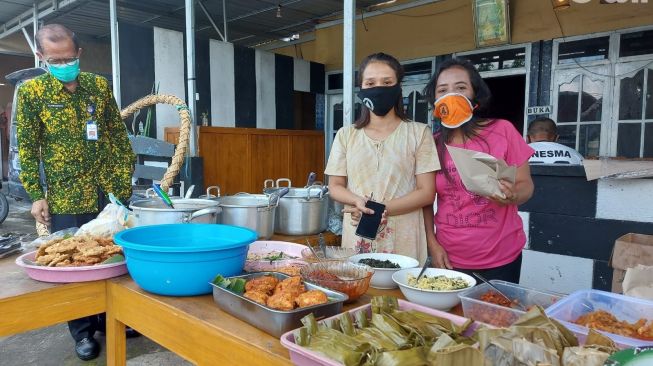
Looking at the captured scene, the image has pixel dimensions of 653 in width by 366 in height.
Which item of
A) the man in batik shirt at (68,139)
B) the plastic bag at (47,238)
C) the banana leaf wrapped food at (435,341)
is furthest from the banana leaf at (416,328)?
the man in batik shirt at (68,139)

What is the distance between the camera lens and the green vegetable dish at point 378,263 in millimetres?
1541

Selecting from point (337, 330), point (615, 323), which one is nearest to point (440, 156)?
point (615, 323)

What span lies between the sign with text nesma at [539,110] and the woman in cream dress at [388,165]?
4.48 metres

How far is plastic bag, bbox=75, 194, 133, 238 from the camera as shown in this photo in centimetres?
188

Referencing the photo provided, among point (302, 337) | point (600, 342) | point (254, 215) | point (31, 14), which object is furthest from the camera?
point (31, 14)

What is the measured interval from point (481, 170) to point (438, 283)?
439 millimetres

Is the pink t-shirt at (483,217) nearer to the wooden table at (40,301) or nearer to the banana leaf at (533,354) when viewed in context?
the banana leaf at (533,354)

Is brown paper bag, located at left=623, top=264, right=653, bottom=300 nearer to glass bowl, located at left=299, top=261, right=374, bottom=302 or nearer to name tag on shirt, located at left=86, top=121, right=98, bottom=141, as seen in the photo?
glass bowl, located at left=299, top=261, right=374, bottom=302

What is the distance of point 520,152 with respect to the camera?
1818 millimetres

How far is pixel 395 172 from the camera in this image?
1.85 m

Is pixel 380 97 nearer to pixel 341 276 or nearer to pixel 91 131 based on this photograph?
pixel 341 276

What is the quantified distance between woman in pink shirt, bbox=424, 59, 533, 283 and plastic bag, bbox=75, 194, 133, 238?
1.36 meters

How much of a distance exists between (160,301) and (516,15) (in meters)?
5.91

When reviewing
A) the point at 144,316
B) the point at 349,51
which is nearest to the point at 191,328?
the point at 144,316
